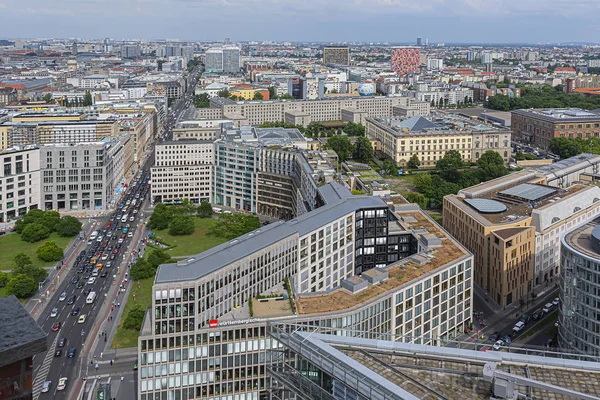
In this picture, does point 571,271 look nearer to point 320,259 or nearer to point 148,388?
point 320,259

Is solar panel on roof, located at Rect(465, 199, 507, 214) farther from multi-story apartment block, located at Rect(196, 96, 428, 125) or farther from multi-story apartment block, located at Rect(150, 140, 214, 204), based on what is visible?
multi-story apartment block, located at Rect(196, 96, 428, 125)

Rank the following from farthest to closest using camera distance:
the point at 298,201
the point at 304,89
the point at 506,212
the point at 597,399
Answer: the point at 304,89 < the point at 298,201 < the point at 506,212 < the point at 597,399

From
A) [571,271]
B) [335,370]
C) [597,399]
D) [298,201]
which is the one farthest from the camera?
[298,201]

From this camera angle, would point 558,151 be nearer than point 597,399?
No

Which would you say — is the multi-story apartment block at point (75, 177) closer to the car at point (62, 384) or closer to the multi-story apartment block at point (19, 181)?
the multi-story apartment block at point (19, 181)

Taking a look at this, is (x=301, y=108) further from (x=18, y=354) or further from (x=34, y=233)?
(x=18, y=354)

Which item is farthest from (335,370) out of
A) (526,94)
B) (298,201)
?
(526,94)

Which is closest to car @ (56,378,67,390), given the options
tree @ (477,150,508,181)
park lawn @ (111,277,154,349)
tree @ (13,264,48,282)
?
park lawn @ (111,277,154,349)
